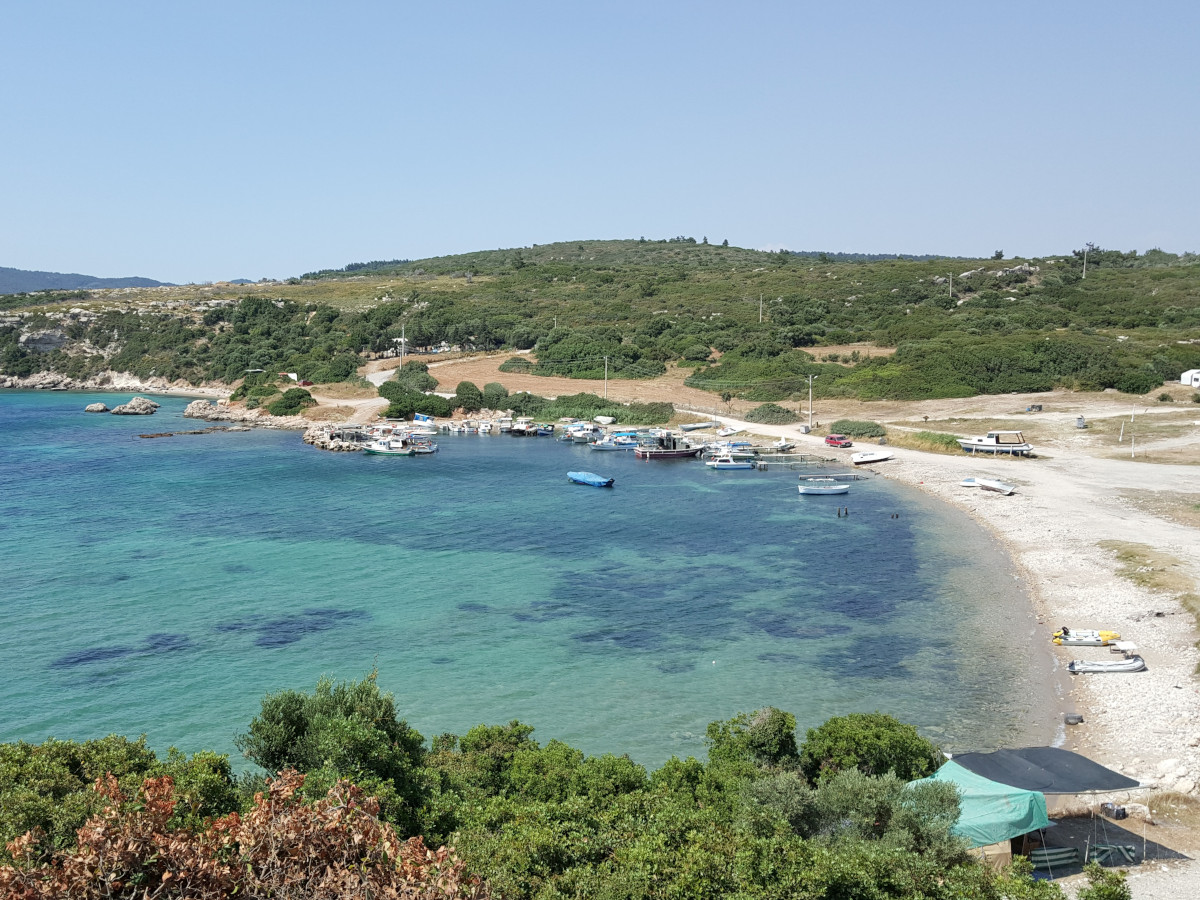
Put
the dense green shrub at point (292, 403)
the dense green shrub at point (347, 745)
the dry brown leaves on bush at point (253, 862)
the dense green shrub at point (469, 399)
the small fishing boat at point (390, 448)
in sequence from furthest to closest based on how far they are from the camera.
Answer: the dense green shrub at point (292, 403), the dense green shrub at point (469, 399), the small fishing boat at point (390, 448), the dense green shrub at point (347, 745), the dry brown leaves on bush at point (253, 862)

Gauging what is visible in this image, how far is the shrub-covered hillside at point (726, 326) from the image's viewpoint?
86688 mm

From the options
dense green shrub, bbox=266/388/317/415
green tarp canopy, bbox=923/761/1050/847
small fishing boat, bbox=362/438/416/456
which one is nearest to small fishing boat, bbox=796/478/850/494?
small fishing boat, bbox=362/438/416/456

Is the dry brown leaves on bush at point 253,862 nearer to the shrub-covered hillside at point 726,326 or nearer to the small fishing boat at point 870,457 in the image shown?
the small fishing boat at point 870,457

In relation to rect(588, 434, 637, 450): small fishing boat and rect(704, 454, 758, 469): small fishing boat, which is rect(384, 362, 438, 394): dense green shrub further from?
rect(704, 454, 758, 469): small fishing boat

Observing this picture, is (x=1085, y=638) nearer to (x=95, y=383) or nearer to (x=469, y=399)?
(x=469, y=399)

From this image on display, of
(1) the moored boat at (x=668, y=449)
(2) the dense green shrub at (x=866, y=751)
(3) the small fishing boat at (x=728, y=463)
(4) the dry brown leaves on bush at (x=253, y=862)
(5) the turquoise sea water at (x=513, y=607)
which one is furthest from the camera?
(1) the moored boat at (x=668, y=449)

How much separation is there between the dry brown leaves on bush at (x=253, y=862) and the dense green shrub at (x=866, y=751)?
1131 cm

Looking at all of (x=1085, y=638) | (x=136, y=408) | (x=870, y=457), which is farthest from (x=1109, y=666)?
(x=136, y=408)

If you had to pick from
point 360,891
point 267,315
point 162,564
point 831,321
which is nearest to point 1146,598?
point 360,891

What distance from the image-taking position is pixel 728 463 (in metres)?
65.4

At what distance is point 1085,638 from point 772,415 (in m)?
51.8

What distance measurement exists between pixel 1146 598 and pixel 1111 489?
66.4 feet

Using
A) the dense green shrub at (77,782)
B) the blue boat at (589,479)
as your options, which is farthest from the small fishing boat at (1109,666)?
the blue boat at (589,479)

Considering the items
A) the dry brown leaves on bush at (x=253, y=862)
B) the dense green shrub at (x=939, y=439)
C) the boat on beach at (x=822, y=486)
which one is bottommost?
the boat on beach at (x=822, y=486)
